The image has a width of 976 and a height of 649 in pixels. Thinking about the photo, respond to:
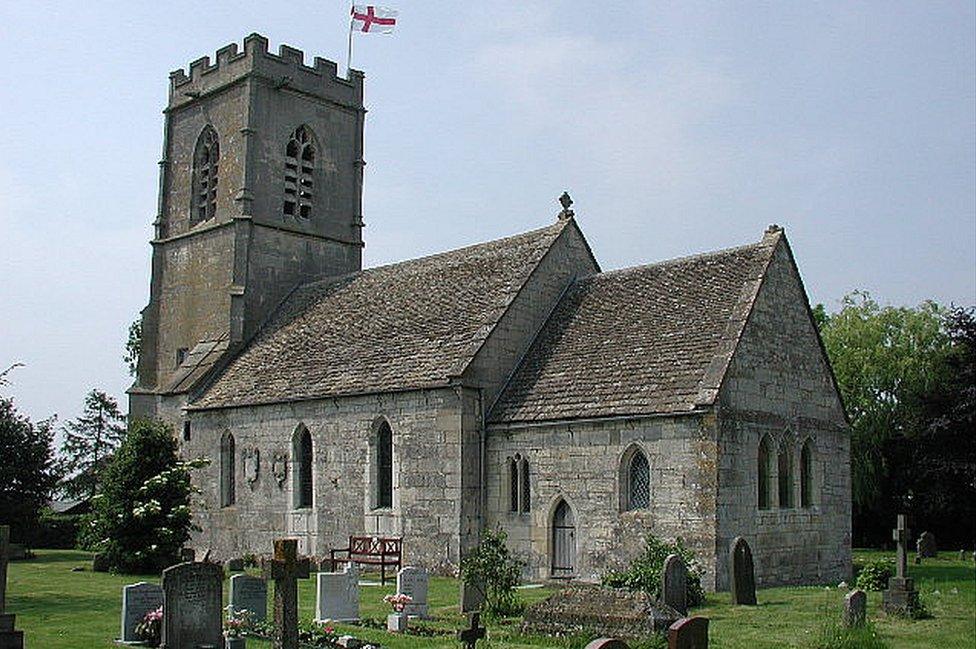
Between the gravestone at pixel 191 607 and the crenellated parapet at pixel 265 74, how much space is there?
26.9 meters

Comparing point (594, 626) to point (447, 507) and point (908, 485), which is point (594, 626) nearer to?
point (447, 507)

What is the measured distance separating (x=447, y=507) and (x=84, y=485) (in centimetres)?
3054

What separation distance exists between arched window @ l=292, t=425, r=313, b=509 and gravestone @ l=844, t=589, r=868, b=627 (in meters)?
17.5

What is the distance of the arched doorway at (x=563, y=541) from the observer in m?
25.3

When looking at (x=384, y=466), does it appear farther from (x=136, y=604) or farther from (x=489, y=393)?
(x=136, y=604)

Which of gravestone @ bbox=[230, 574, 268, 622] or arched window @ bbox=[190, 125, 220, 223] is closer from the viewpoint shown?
gravestone @ bbox=[230, 574, 268, 622]

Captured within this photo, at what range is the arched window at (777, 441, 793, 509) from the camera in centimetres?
2581

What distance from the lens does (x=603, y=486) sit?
24734 mm

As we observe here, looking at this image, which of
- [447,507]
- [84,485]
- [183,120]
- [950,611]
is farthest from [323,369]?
[84,485]

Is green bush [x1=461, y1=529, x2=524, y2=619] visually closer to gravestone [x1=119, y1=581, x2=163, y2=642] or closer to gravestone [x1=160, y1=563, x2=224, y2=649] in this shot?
gravestone [x1=160, y1=563, x2=224, y2=649]

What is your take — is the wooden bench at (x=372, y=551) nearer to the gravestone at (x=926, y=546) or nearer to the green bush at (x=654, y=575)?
the green bush at (x=654, y=575)

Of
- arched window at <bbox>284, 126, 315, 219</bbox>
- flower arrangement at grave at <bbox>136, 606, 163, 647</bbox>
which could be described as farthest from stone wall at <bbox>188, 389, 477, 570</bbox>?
flower arrangement at grave at <bbox>136, 606, 163, 647</bbox>

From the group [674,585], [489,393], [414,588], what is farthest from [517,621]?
[489,393]

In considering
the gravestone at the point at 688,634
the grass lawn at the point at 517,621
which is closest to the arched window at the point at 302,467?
the grass lawn at the point at 517,621
